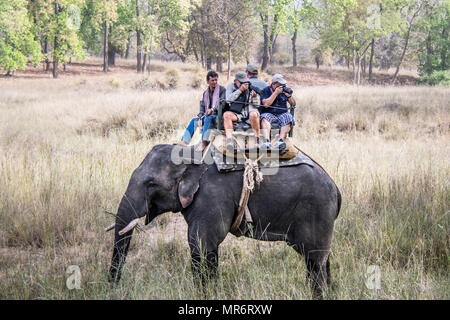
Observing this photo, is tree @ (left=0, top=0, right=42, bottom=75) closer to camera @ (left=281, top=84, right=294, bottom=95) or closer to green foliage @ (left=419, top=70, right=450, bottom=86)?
camera @ (left=281, top=84, right=294, bottom=95)

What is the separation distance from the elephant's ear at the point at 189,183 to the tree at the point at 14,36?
92.0 ft

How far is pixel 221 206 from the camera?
11.2 feet

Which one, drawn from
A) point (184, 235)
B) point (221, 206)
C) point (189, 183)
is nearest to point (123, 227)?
point (189, 183)

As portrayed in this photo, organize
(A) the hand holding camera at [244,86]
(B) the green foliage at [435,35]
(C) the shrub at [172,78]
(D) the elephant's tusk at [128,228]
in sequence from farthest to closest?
(B) the green foliage at [435,35], (C) the shrub at [172,78], (A) the hand holding camera at [244,86], (D) the elephant's tusk at [128,228]

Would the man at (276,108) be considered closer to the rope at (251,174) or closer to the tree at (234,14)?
the rope at (251,174)

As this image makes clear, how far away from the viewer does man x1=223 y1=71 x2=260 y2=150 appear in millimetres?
4086

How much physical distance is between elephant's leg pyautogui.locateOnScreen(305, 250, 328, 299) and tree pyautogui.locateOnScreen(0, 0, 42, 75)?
94.7 feet

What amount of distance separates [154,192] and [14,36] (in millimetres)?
29100

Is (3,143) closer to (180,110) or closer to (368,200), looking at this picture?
(180,110)

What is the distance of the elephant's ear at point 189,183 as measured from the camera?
3.40 metres

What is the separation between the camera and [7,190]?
5773 millimetres

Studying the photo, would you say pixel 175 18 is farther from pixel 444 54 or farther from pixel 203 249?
pixel 203 249

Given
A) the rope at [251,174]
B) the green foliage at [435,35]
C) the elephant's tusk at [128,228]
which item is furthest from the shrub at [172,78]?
the elephant's tusk at [128,228]
